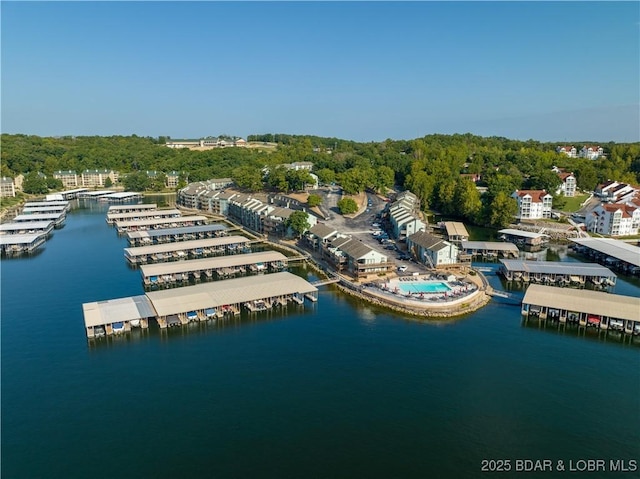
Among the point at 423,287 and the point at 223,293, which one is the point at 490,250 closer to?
the point at 423,287

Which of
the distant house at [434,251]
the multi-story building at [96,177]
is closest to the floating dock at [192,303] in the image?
the distant house at [434,251]

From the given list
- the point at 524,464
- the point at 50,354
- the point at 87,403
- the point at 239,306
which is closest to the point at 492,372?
the point at 524,464

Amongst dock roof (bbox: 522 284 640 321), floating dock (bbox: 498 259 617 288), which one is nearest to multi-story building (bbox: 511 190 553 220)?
floating dock (bbox: 498 259 617 288)

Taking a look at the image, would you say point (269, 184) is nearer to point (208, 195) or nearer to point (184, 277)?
point (208, 195)

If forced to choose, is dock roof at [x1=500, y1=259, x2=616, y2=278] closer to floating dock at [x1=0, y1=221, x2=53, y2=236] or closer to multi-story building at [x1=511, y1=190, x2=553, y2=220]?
multi-story building at [x1=511, y1=190, x2=553, y2=220]

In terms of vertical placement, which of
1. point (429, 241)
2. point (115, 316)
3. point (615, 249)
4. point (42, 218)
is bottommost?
point (115, 316)

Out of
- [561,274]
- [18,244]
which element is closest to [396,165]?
[561,274]
